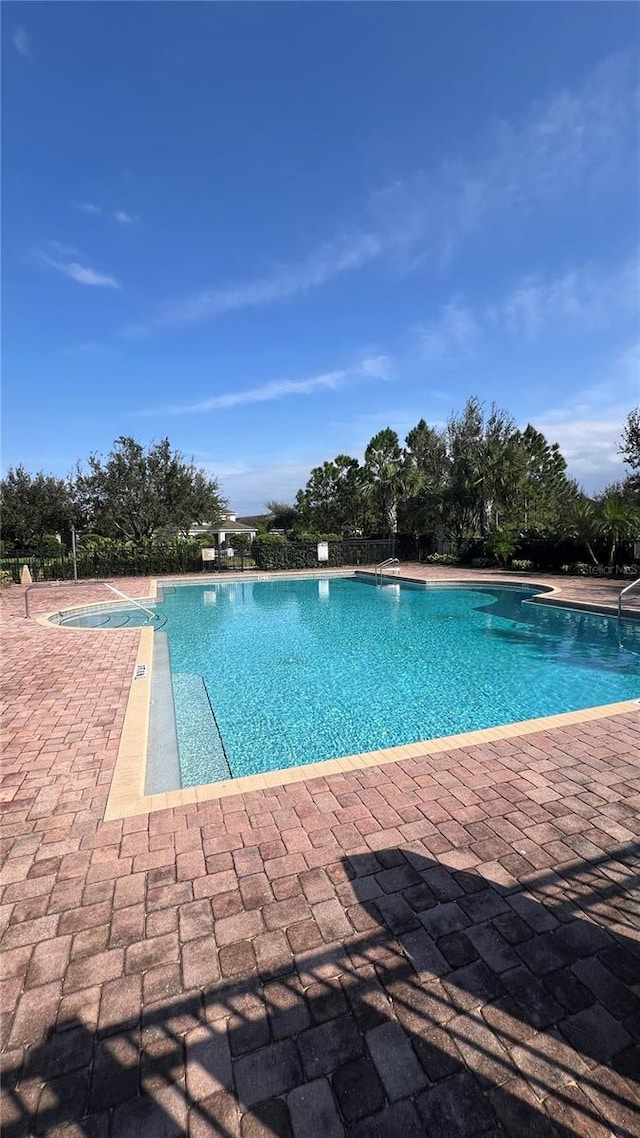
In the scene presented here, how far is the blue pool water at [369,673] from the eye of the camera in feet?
17.1

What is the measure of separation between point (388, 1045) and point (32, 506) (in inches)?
1172

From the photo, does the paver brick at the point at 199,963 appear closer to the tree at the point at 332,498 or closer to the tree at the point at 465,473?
the tree at the point at 465,473

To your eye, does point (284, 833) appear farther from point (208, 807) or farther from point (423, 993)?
point (423, 993)

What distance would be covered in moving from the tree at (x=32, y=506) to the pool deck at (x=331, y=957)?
2636cm

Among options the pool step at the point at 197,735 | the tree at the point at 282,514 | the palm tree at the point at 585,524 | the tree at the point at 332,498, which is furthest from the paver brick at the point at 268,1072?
the tree at the point at 282,514

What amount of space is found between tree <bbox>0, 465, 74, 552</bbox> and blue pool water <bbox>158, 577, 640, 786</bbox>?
1664cm

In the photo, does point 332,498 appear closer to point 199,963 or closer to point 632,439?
point 632,439

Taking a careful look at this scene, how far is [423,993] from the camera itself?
5.92 ft

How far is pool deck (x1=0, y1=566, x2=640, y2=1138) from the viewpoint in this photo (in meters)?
1.46

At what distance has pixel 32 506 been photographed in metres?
26.1

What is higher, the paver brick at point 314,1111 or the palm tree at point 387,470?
the palm tree at point 387,470

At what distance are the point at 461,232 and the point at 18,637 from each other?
42.2 feet

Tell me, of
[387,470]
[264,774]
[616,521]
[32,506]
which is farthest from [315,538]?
[264,774]

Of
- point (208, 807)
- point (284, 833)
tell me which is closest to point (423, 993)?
point (284, 833)
